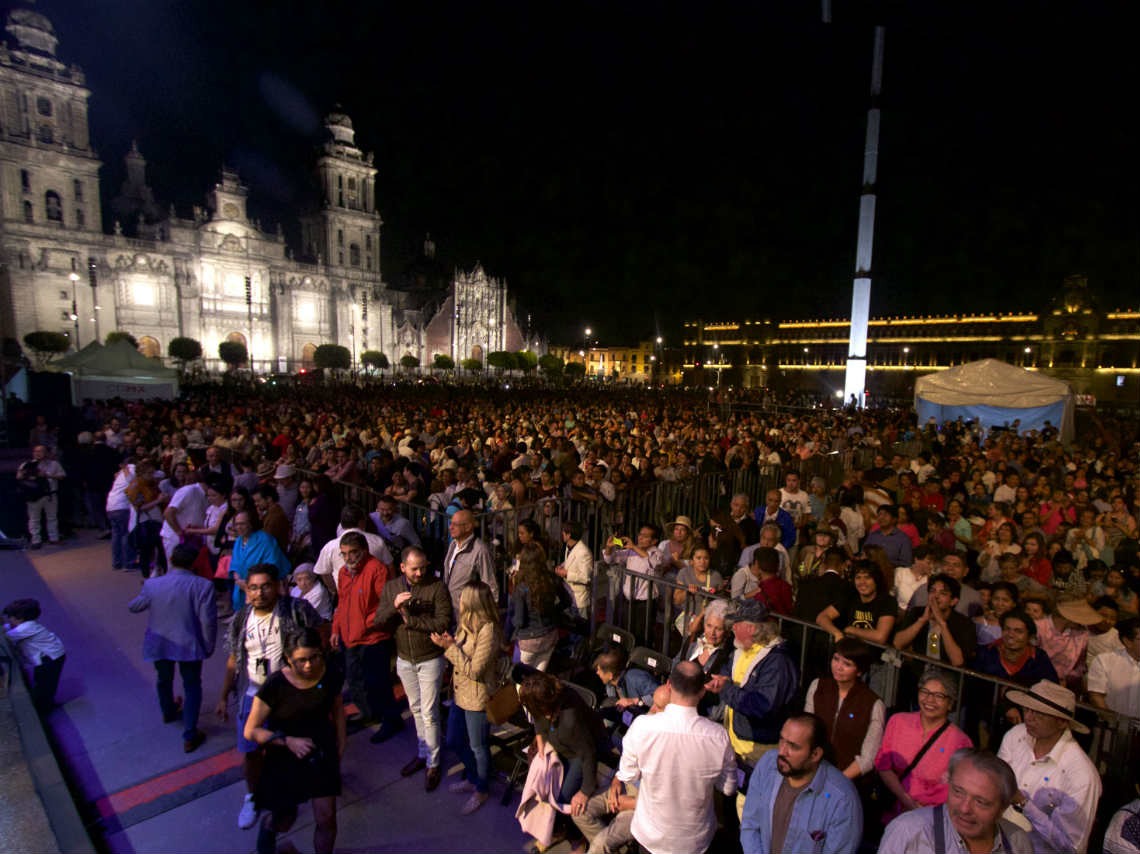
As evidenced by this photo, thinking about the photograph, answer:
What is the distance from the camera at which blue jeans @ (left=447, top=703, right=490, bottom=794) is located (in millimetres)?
4250

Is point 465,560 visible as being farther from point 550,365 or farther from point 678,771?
point 550,365

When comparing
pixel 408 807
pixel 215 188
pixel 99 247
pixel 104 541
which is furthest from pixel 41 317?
pixel 408 807

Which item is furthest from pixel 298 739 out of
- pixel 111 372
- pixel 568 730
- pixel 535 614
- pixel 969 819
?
pixel 111 372

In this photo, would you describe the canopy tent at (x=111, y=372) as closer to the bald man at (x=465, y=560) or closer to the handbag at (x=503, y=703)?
the bald man at (x=465, y=560)

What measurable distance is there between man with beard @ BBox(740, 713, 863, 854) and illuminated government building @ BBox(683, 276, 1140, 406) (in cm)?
5797

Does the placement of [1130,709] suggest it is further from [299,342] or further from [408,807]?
[299,342]

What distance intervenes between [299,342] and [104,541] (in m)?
64.0

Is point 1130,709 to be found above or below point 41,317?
below

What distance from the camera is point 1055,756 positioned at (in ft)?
9.84

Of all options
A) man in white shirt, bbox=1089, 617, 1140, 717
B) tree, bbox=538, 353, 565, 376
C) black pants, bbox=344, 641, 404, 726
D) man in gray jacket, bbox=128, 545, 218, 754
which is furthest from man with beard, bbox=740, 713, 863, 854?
tree, bbox=538, 353, 565, 376

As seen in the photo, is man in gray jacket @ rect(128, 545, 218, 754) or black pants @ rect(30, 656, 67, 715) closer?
man in gray jacket @ rect(128, 545, 218, 754)

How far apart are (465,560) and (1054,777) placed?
14.1 feet

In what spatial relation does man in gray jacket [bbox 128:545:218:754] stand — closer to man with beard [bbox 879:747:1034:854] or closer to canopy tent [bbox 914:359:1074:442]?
man with beard [bbox 879:747:1034:854]

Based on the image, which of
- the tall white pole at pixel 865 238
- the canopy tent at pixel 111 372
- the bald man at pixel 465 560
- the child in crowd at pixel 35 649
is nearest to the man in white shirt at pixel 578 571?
the bald man at pixel 465 560
